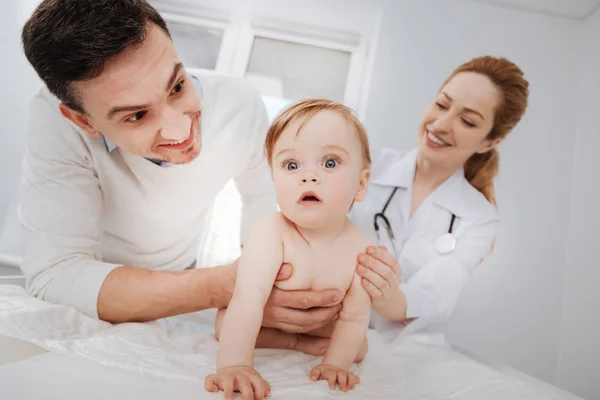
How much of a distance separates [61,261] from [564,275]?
1586 millimetres

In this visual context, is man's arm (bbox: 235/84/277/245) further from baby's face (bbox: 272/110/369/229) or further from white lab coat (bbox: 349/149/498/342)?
baby's face (bbox: 272/110/369/229)

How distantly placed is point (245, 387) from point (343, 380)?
186 mm

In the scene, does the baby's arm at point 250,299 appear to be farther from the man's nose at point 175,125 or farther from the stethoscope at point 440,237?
the stethoscope at point 440,237

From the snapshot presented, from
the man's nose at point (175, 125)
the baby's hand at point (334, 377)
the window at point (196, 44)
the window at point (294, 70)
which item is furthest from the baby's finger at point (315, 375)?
the window at point (196, 44)

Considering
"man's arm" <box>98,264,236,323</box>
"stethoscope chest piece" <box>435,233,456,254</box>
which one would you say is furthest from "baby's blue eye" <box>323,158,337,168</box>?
"stethoscope chest piece" <box>435,233,456,254</box>

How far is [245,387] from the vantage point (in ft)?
1.89

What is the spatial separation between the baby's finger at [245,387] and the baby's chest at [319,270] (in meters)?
0.21

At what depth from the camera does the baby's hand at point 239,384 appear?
570 mm

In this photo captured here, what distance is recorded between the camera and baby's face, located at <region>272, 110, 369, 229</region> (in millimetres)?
709

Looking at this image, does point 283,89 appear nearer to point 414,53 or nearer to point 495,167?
point 414,53

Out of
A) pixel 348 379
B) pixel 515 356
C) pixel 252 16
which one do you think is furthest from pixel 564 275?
pixel 252 16

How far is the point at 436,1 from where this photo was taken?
169cm

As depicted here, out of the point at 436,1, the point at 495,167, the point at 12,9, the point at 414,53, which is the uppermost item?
the point at 436,1

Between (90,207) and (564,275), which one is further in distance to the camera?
(564,275)
